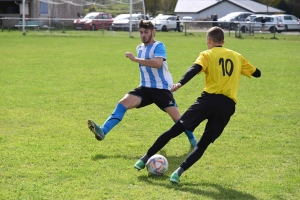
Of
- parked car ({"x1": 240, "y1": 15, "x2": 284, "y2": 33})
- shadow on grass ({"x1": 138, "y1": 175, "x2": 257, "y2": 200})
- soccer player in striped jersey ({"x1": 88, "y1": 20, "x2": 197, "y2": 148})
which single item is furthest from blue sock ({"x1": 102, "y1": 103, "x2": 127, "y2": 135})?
parked car ({"x1": 240, "y1": 15, "x2": 284, "y2": 33})

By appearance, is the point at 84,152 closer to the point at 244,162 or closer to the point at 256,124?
the point at 244,162

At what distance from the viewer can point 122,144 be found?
731 cm

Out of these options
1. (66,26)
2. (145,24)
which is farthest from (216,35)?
(66,26)

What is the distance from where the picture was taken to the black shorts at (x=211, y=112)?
5.47m

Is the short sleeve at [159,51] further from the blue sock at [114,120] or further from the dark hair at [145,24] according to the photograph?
the blue sock at [114,120]

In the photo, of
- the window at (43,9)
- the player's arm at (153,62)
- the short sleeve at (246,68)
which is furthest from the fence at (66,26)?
the short sleeve at (246,68)

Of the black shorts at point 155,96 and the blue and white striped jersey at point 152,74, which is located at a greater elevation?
the blue and white striped jersey at point 152,74

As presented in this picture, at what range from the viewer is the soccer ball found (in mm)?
5816

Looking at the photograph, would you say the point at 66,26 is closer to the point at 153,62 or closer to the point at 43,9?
the point at 43,9

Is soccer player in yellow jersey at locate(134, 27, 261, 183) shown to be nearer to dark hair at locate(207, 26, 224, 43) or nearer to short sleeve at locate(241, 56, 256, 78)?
dark hair at locate(207, 26, 224, 43)

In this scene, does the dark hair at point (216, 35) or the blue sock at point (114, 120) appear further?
the blue sock at point (114, 120)

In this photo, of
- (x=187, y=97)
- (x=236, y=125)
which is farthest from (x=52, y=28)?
(x=236, y=125)

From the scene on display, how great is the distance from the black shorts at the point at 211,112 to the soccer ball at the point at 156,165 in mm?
557

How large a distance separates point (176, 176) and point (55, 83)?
8.07 meters
